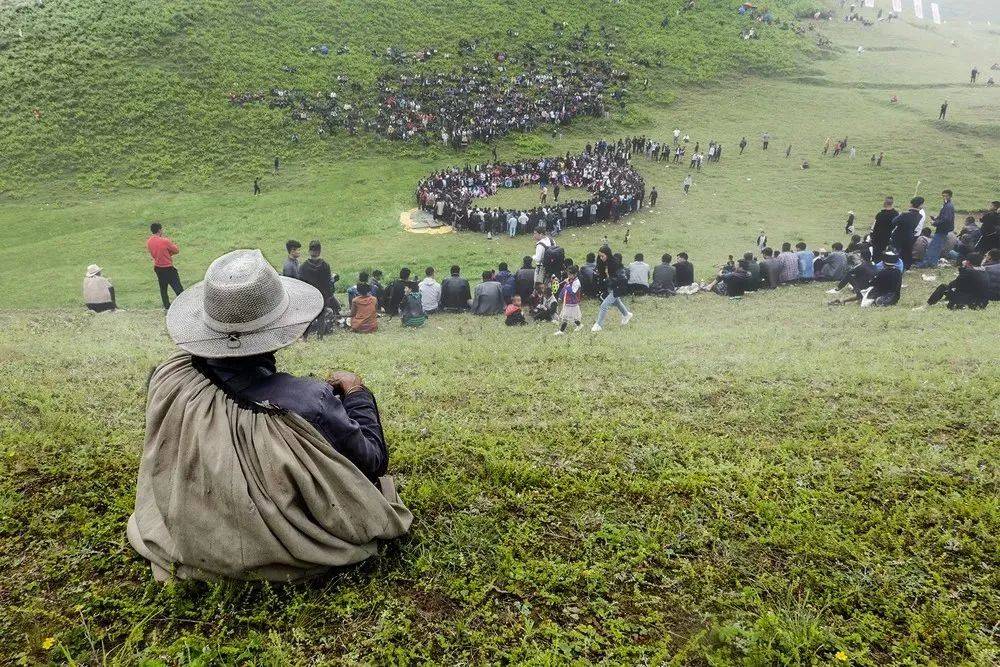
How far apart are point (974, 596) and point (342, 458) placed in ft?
10.5

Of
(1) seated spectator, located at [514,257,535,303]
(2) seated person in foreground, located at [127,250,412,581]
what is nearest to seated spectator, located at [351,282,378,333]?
(1) seated spectator, located at [514,257,535,303]

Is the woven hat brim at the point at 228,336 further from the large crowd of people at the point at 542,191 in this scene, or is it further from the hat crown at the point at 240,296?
the large crowd of people at the point at 542,191

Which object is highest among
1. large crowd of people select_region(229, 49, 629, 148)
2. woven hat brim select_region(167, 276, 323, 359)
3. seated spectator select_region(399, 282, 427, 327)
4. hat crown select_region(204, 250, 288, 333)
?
large crowd of people select_region(229, 49, 629, 148)

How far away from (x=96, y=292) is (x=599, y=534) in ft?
41.0

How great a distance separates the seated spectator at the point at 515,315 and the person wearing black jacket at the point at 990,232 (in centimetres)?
964

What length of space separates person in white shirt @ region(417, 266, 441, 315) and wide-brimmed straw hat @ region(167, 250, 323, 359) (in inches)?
399

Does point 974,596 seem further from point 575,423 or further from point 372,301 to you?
point 372,301

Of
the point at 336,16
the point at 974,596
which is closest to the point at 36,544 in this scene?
the point at 974,596

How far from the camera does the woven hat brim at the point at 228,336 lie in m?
2.80

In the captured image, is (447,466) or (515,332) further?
(515,332)

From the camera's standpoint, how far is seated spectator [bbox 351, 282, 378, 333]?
1191 centimetres

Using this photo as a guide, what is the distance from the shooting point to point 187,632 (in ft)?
9.53

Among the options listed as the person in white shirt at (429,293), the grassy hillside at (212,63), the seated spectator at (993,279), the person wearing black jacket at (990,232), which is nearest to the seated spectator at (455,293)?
the person in white shirt at (429,293)

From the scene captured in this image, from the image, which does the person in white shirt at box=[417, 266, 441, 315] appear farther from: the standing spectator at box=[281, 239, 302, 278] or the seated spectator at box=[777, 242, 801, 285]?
the seated spectator at box=[777, 242, 801, 285]
